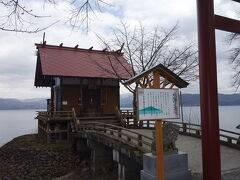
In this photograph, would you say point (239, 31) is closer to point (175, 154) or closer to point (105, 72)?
point (175, 154)

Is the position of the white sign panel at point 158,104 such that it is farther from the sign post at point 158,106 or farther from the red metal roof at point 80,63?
the red metal roof at point 80,63

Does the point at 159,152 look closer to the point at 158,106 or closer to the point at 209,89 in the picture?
→ the point at 158,106

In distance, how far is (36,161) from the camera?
16.0m

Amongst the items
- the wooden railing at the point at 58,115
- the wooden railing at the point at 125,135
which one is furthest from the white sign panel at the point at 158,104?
the wooden railing at the point at 58,115

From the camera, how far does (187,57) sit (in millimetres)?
20172

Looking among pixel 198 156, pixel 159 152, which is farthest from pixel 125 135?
pixel 159 152

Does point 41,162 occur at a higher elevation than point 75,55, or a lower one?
lower

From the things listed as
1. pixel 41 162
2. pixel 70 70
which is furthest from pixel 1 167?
pixel 70 70

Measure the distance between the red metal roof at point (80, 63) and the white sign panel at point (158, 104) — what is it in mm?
15124

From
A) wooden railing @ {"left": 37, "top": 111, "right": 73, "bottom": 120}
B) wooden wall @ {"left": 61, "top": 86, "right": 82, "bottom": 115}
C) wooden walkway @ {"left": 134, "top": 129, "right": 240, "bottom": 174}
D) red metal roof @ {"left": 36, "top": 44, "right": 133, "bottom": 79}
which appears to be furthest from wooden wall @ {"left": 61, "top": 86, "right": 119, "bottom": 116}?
wooden walkway @ {"left": 134, "top": 129, "right": 240, "bottom": 174}

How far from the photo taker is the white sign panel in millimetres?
5605

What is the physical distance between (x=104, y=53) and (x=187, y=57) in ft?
30.3

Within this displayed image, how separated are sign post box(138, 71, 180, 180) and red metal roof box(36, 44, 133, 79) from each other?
15.1 meters

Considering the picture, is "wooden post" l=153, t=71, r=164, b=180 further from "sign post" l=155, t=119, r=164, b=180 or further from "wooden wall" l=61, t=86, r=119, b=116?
"wooden wall" l=61, t=86, r=119, b=116
